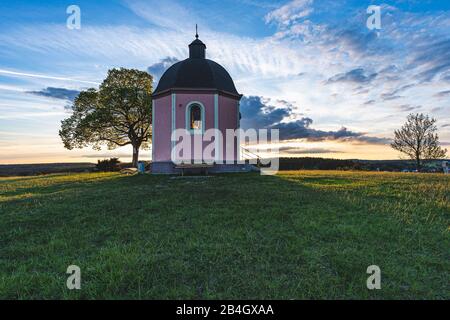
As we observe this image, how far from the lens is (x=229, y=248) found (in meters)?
4.41

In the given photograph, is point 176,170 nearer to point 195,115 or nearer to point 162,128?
point 162,128

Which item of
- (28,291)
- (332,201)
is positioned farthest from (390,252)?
(28,291)

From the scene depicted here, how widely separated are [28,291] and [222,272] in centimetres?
231

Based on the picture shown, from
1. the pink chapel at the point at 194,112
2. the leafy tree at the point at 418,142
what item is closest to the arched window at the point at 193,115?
the pink chapel at the point at 194,112

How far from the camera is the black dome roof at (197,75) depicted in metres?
17.9

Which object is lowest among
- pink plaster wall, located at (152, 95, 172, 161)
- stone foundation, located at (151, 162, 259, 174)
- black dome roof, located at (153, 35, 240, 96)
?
stone foundation, located at (151, 162, 259, 174)

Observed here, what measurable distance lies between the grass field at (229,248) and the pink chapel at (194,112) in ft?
32.8

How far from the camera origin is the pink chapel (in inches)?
693

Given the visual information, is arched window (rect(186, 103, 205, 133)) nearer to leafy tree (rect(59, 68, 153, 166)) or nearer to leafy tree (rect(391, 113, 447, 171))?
leafy tree (rect(59, 68, 153, 166))

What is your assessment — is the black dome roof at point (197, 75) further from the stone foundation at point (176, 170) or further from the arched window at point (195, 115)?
the stone foundation at point (176, 170)

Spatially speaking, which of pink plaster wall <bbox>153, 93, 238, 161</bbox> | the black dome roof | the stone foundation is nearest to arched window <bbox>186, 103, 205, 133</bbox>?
pink plaster wall <bbox>153, 93, 238, 161</bbox>

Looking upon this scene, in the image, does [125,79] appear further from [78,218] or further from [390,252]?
[390,252]

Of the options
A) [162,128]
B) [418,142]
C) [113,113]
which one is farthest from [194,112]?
[418,142]

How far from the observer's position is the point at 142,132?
29.8 meters
